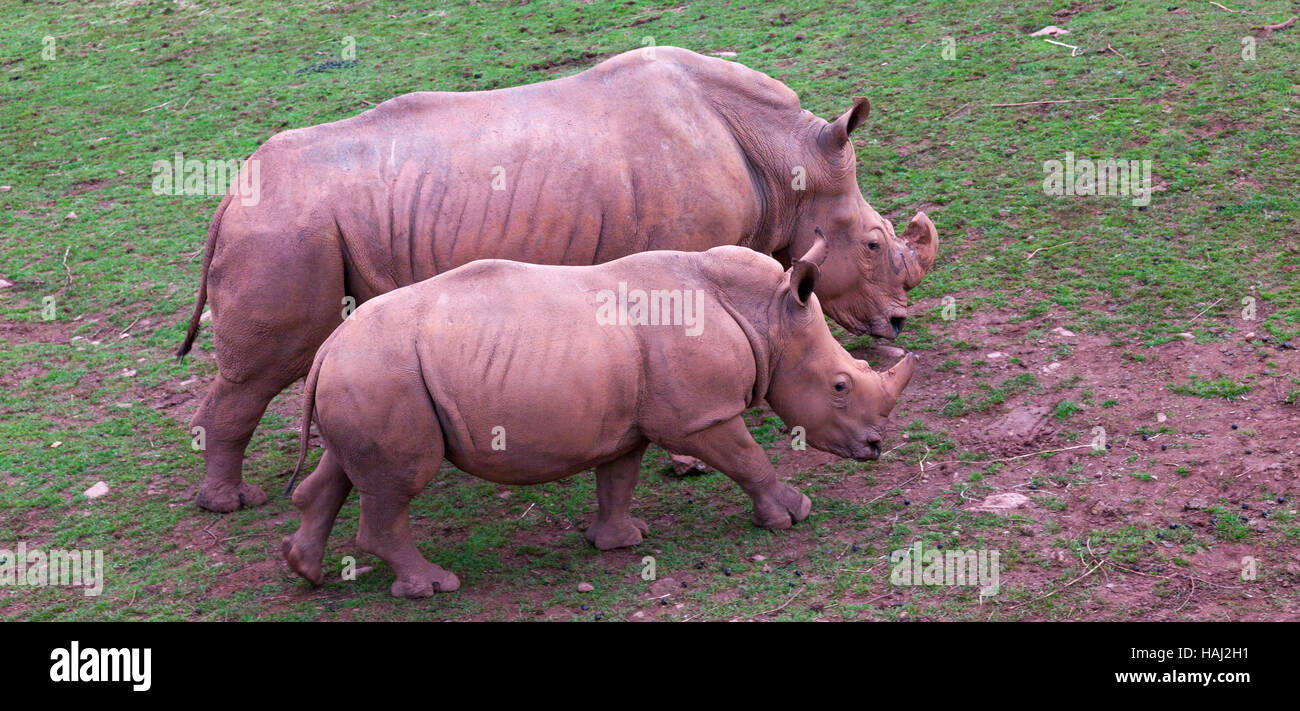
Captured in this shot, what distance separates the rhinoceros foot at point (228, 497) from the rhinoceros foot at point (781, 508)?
112 inches

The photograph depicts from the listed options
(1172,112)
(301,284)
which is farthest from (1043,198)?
(301,284)

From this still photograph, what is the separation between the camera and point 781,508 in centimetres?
670

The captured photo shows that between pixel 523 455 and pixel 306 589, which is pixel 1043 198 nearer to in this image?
pixel 523 455

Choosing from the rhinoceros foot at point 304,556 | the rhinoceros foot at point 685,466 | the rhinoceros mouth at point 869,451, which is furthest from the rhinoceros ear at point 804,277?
Answer: the rhinoceros foot at point 304,556

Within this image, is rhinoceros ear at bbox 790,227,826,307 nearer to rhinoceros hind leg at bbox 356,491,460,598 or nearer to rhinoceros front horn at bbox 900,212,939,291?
rhinoceros front horn at bbox 900,212,939,291

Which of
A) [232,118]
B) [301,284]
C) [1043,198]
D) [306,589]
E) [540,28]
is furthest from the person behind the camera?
[540,28]

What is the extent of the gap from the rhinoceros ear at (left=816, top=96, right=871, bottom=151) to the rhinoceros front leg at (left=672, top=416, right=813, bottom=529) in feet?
7.29

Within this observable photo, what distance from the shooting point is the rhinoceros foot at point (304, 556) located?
20.9 ft

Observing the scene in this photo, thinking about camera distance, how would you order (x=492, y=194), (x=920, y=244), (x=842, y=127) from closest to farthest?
(x=492, y=194) → (x=842, y=127) → (x=920, y=244)

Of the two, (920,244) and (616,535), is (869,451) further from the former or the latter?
(920,244)

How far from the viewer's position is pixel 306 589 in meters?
6.50

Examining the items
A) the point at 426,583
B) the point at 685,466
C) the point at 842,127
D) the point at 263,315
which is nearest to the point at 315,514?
the point at 426,583

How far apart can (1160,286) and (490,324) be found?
443 centimetres

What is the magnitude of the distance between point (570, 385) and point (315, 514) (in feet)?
4.63
